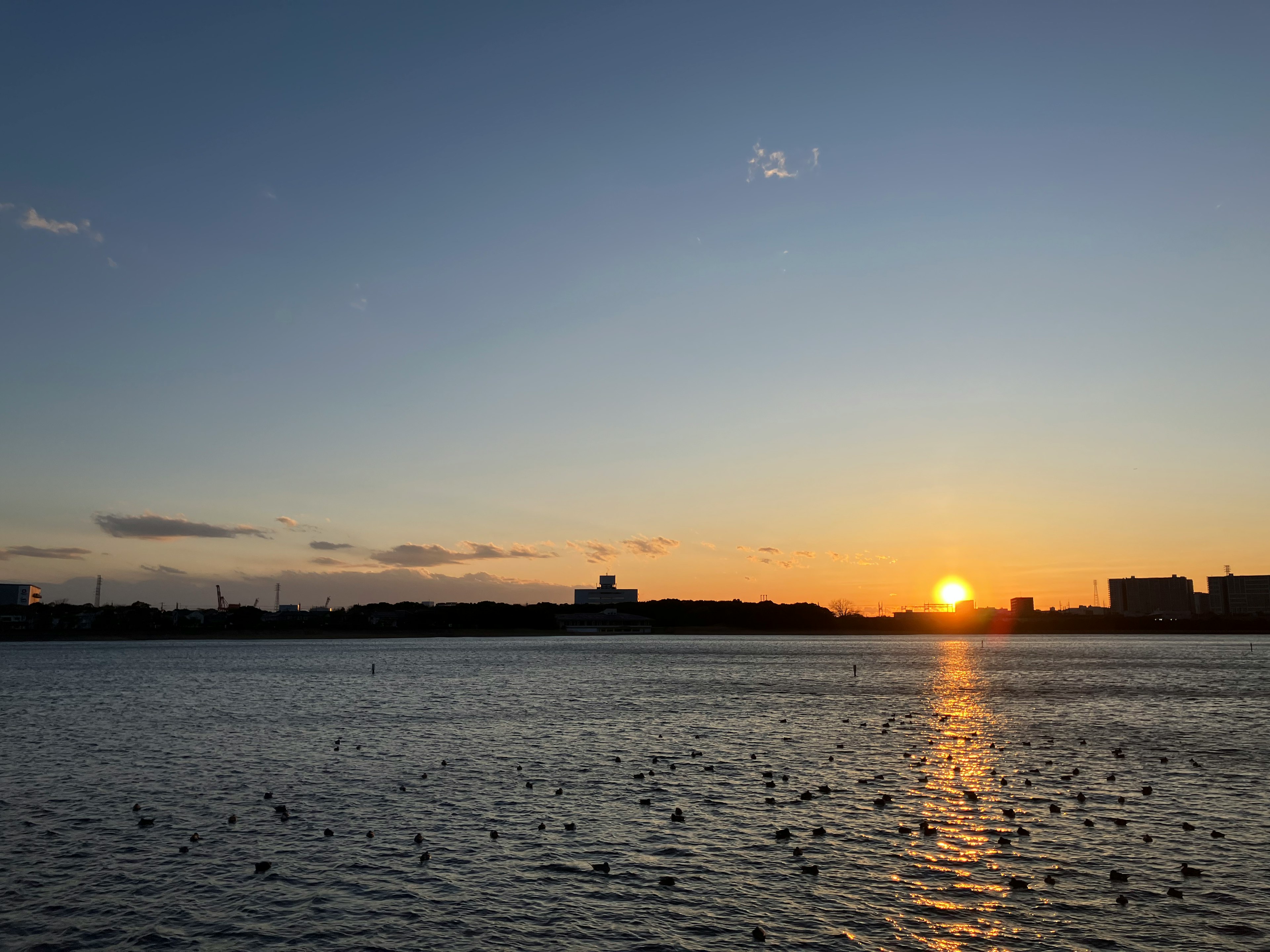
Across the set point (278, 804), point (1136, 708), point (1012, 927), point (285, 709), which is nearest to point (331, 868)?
point (278, 804)

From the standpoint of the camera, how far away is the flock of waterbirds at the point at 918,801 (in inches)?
1082

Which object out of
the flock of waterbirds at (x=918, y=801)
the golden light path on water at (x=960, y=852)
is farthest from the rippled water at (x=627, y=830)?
the flock of waterbirds at (x=918, y=801)

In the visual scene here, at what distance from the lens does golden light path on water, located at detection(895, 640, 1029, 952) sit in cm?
2267

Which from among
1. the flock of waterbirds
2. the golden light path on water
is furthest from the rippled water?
the flock of waterbirds

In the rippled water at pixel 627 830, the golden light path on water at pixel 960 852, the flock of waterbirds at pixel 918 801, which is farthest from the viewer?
the flock of waterbirds at pixel 918 801

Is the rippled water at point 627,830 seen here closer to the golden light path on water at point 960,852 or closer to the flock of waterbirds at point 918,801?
the golden light path on water at point 960,852

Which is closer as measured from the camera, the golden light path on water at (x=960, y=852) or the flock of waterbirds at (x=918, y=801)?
the golden light path on water at (x=960, y=852)

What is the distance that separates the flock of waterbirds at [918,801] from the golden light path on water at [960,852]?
7.9 inches

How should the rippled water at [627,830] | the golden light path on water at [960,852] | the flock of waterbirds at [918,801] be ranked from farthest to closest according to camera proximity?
the flock of waterbirds at [918,801] < the rippled water at [627,830] < the golden light path on water at [960,852]

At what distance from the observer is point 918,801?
3853 centimetres

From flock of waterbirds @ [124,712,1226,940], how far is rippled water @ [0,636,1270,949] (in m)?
0.26

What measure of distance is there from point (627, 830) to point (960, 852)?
12152 mm

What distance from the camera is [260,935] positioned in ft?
76.2

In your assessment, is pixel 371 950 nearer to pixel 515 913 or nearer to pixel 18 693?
pixel 515 913
